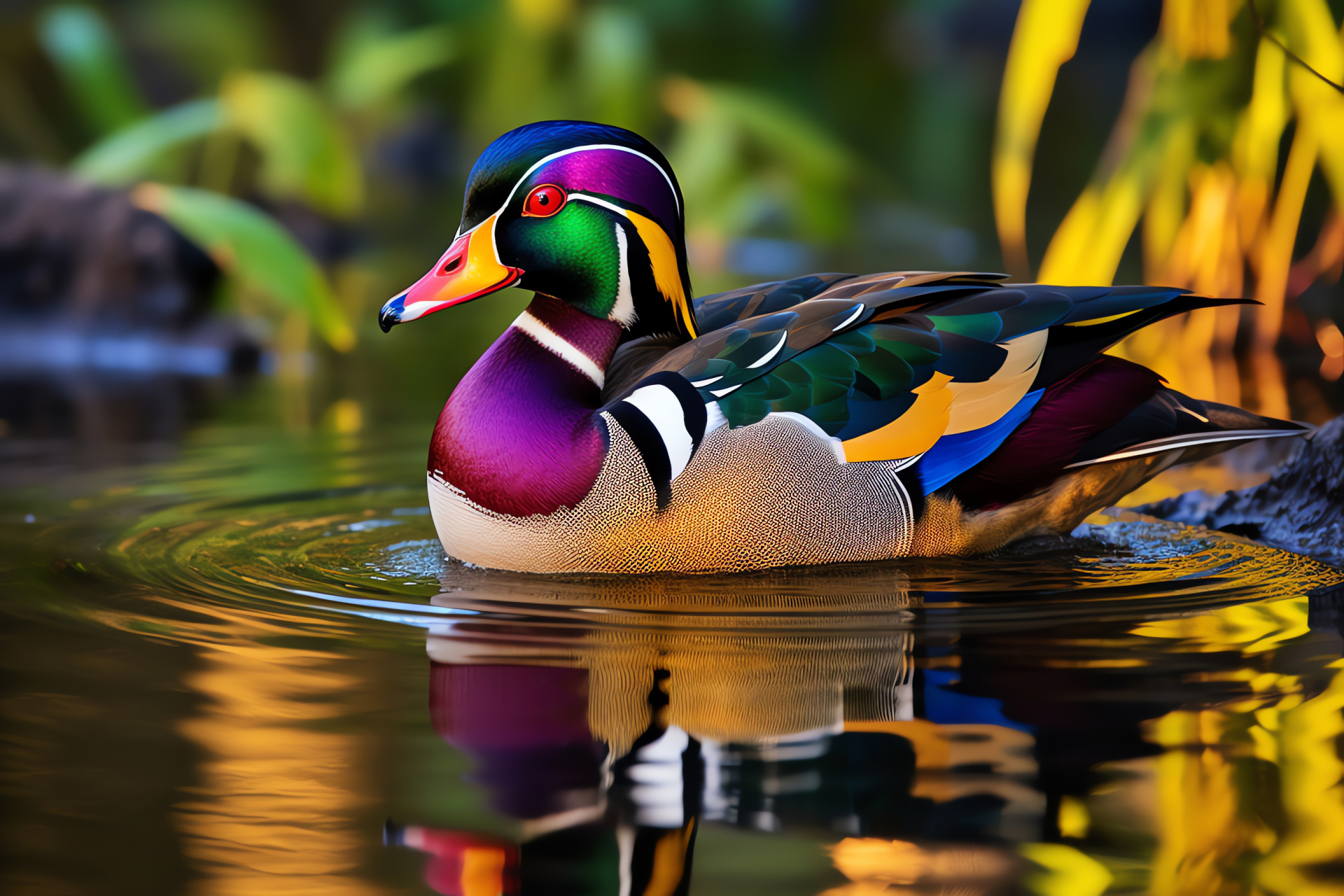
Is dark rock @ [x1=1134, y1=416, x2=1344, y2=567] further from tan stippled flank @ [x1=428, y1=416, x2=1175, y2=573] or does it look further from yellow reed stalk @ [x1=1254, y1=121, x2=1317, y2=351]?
tan stippled flank @ [x1=428, y1=416, x2=1175, y2=573]

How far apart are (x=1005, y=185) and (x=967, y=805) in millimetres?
3447

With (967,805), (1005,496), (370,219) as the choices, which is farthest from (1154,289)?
(370,219)

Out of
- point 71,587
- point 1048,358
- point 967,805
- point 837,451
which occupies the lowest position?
point 967,805

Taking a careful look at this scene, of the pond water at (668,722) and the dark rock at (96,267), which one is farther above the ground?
the dark rock at (96,267)

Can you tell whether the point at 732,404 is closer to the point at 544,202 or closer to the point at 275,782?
the point at 544,202

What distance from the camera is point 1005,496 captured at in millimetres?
4422

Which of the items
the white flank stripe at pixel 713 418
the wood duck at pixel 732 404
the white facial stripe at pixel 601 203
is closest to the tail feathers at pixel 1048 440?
the wood duck at pixel 732 404

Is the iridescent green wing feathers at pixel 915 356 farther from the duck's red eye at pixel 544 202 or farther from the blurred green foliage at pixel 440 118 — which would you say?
the blurred green foliage at pixel 440 118

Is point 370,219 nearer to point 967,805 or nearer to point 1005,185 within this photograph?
point 1005,185

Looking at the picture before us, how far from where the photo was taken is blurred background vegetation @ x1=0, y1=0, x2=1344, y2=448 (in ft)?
18.0

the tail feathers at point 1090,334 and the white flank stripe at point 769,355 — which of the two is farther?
the tail feathers at point 1090,334

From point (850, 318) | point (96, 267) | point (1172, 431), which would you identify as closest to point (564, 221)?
point (850, 318)

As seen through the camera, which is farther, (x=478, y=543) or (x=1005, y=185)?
(x=1005, y=185)

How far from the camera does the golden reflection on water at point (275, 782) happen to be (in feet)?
7.83
